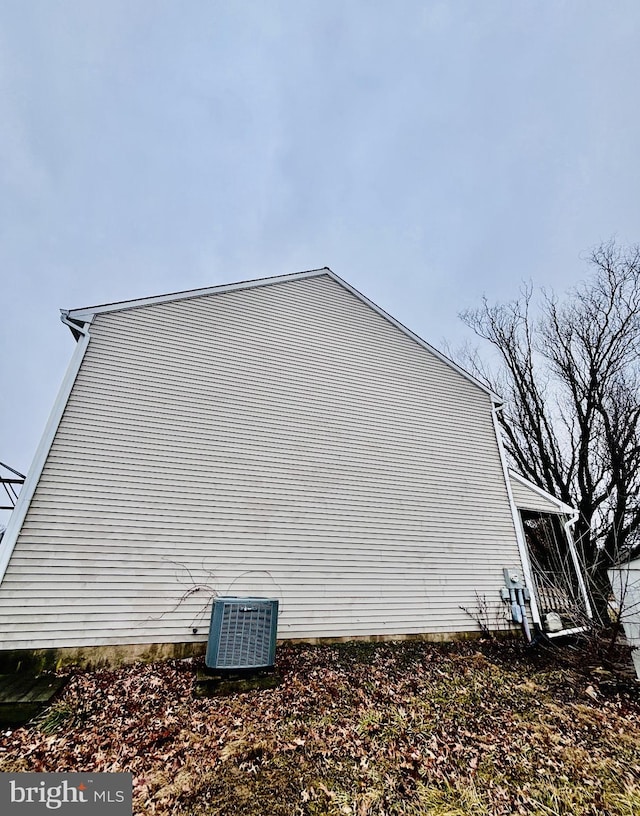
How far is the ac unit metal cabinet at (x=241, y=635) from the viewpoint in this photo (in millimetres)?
4578

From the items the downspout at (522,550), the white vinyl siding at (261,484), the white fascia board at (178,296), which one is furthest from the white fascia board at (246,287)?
the downspout at (522,550)

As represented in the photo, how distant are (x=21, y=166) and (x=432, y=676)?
29671 mm

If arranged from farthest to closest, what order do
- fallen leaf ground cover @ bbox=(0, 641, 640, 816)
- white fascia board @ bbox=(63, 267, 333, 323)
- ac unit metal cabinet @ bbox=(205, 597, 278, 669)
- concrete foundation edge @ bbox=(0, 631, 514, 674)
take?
white fascia board @ bbox=(63, 267, 333, 323), ac unit metal cabinet @ bbox=(205, 597, 278, 669), concrete foundation edge @ bbox=(0, 631, 514, 674), fallen leaf ground cover @ bbox=(0, 641, 640, 816)

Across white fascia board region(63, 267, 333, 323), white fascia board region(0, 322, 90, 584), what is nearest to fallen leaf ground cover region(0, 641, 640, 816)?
white fascia board region(0, 322, 90, 584)

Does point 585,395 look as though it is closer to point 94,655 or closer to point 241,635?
point 241,635

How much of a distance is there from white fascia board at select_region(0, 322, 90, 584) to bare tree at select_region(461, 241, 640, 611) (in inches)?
524

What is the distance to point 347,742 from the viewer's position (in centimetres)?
351

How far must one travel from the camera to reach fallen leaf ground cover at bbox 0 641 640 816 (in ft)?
9.41

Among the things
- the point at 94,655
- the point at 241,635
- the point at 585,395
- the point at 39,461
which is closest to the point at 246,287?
the point at 39,461

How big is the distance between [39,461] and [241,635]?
3687 mm

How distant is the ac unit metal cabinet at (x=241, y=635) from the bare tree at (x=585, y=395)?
1026 centimetres

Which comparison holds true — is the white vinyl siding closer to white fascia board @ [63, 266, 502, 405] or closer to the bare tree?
white fascia board @ [63, 266, 502, 405]

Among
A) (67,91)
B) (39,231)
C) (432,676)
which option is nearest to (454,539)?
(432,676)

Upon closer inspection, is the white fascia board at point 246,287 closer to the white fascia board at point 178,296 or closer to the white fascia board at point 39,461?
the white fascia board at point 178,296
